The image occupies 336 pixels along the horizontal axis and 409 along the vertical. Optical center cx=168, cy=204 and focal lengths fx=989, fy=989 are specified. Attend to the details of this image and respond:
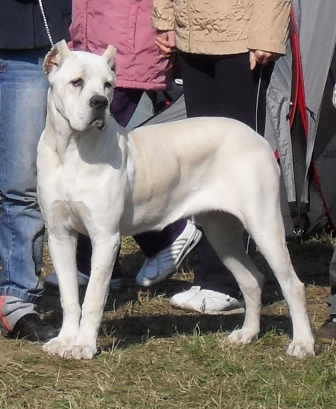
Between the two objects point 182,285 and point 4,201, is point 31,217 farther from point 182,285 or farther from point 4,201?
point 182,285

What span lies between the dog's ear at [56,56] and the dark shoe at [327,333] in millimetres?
1712

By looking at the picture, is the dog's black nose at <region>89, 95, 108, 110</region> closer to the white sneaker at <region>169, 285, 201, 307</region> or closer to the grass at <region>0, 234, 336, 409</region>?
the grass at <region>0, 234, 336, 409</region>

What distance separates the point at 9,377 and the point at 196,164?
122 cm

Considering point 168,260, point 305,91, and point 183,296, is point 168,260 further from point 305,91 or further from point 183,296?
point 305,91

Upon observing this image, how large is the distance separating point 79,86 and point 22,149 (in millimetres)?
574

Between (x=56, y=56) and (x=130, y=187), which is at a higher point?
(x=56, y=56)

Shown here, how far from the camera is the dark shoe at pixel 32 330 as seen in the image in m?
4.40

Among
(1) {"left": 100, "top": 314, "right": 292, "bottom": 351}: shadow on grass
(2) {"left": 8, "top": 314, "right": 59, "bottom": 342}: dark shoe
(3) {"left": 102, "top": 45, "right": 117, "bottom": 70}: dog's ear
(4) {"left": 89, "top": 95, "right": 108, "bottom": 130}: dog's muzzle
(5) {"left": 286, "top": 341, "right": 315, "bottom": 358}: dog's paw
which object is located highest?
(3) {"left": 102, "top": 45, "right": 117, "bottom": 70}: dog's ear

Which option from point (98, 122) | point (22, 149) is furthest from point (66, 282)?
point (98, 122)

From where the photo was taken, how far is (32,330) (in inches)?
175

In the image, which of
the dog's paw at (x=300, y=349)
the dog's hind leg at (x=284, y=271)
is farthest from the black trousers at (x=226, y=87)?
the dog's paw at (x=300, y=349)

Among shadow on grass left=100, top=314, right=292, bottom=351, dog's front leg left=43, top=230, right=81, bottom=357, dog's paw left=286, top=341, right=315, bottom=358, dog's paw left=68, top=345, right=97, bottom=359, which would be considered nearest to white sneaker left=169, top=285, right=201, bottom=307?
shadow on grass left=100, top=314, right=292, bottom=351

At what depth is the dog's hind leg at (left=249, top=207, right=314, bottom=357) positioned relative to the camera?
14.1 ft

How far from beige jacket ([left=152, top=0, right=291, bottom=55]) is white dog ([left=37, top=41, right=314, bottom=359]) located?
0.38m
